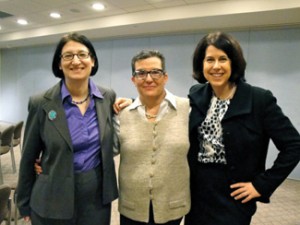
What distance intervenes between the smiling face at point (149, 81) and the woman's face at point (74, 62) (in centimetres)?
28

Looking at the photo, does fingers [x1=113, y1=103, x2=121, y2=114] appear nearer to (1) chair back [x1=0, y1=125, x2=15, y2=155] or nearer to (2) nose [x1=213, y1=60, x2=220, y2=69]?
(2) nose [x1=213, y1=60, x2=220, y2=69]

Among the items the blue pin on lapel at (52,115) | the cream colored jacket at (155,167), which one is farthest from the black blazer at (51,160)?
the cream colored jacket at (155,167)

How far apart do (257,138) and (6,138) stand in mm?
3806

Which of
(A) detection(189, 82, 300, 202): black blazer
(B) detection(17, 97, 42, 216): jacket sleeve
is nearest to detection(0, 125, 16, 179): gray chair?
(B) detection(17, 97, 42, 216): jacket sleeve

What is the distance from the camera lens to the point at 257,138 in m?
1.31

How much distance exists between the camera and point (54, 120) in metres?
1.30

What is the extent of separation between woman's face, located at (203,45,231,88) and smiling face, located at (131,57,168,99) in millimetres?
250

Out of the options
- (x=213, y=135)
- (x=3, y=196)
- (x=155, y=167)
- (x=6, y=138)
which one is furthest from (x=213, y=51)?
(x=6, y=138)

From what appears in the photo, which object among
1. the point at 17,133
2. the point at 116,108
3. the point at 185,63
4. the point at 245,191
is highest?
the point at 185,63

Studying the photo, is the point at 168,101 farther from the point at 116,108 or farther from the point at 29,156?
the point at 29,156

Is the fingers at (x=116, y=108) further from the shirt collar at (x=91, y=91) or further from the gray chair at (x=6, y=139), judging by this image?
the gray chair at (x=6, y=139)

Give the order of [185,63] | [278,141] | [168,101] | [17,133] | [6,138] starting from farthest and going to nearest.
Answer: [185,63]
[17,133]
[6,138]
[168,101]
[278,141]

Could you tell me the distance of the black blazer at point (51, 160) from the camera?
128cm

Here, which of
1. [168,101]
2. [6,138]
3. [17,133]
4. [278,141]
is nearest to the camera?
[278,141]
